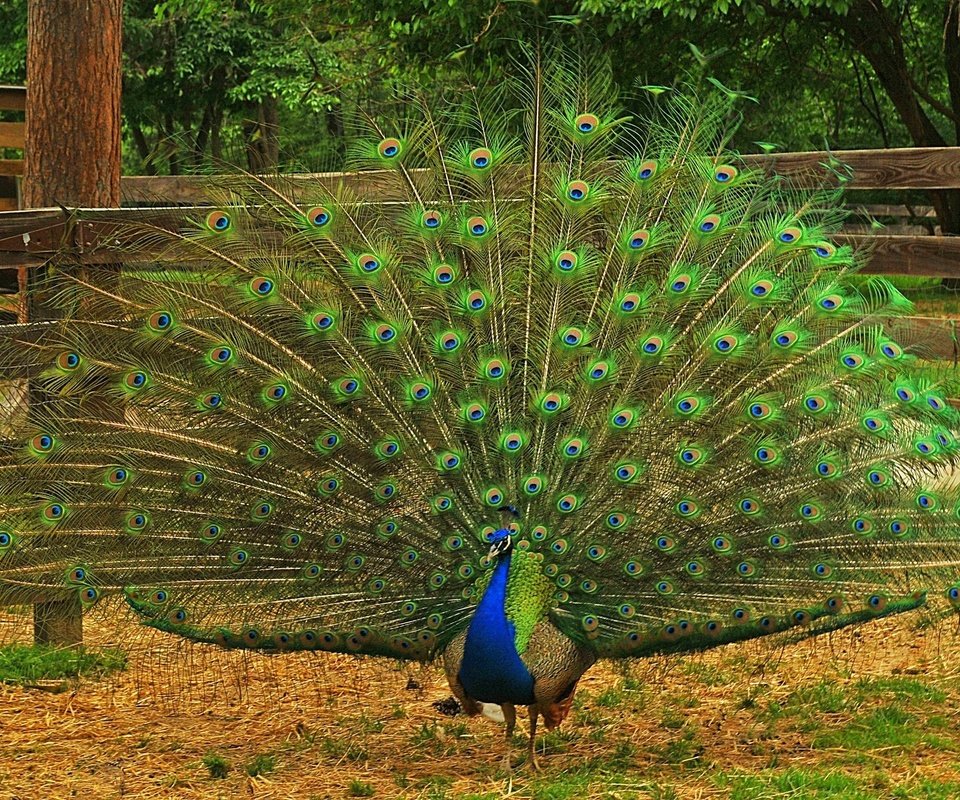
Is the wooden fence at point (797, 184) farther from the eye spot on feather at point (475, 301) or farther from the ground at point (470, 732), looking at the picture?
the ground at point (470, 732)

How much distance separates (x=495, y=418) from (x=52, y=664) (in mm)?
2587

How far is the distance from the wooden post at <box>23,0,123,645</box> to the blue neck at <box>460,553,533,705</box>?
317 centimetres

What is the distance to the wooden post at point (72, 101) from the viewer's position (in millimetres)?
6332

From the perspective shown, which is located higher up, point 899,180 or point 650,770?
point 899,180

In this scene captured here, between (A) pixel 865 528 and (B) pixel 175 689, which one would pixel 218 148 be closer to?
(B) pixel 175 689

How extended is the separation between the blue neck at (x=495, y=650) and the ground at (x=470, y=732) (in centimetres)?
36

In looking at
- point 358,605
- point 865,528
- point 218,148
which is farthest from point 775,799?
point 218,148

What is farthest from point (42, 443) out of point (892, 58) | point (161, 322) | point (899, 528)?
point (892, 58)

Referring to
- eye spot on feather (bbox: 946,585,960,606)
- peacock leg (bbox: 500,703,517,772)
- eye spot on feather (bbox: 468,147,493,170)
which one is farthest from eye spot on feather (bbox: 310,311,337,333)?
eye spot on feather (bbox: 946,585,960,606)

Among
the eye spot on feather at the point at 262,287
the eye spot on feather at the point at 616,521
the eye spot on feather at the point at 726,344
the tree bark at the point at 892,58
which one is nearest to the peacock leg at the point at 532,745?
the eye spot on feather at the point at 616,521

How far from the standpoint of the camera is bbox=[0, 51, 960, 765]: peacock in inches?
186

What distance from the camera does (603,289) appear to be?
511 cm

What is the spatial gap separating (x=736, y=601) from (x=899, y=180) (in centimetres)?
373

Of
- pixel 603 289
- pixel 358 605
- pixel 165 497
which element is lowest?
pixel 358 605
